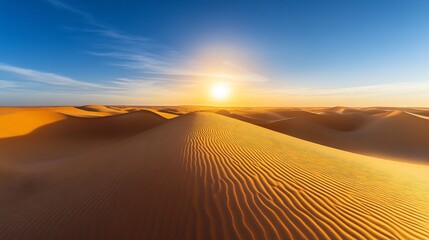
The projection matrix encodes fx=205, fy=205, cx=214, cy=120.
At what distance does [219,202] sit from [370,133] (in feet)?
84.4

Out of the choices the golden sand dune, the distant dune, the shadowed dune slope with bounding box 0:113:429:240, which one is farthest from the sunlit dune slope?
the distant dune

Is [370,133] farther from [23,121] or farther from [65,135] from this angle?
[23,121]

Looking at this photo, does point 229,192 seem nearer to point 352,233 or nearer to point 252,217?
point 252,217

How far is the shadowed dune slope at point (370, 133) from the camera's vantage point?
60.3 ft

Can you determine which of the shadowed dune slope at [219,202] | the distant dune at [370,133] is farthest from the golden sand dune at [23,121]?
the distant dune at [370,133]

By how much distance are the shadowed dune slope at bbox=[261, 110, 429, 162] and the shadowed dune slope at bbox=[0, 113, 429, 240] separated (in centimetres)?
1516

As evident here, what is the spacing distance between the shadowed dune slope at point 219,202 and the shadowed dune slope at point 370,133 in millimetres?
15160

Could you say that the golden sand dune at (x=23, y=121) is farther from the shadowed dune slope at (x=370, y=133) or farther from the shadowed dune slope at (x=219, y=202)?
the shadowed dune slope at (x=370, y=133)

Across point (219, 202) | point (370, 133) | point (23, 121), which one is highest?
point (219, 202)

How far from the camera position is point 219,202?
4.03 metres

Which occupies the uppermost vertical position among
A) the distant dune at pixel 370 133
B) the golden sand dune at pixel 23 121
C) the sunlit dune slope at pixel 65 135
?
the golden sand dune at pixel 23 121

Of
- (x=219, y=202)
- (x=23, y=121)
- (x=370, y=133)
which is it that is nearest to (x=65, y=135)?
(x=23, y=121)

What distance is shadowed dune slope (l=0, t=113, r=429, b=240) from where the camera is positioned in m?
3.34

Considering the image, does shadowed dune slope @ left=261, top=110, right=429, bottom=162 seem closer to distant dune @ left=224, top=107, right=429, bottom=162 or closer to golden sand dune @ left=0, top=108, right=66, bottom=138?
distant dune @ left=224, top=107, right=429, bottom=162
